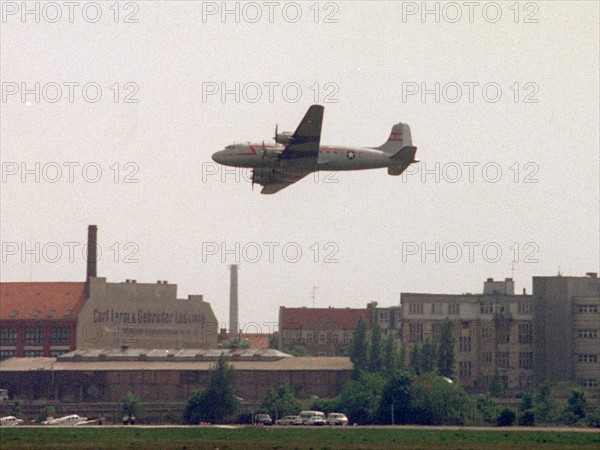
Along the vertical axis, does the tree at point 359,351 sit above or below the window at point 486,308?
below

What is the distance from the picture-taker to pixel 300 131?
105m

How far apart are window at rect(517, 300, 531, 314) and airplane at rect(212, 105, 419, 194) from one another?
8437cm

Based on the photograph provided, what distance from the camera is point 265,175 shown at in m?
108

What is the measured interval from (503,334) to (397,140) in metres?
76.1

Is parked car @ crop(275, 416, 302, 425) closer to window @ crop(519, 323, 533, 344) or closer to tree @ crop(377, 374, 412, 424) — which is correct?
tree @ crop(377, 374, 412, 424)

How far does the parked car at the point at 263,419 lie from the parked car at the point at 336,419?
5097 millimetres

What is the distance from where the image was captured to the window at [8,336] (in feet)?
646

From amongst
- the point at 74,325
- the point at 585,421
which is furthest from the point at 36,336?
the point at 585,421

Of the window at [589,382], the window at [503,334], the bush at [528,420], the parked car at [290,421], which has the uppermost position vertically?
the window at [503,334]

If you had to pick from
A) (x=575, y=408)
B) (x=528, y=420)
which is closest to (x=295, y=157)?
(x=528, y=420)

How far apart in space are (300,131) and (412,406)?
34869 mm

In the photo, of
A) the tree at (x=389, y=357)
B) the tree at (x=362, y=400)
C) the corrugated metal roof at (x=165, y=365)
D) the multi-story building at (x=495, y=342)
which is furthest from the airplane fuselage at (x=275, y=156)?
the multi-story building at (x=495, y=342)

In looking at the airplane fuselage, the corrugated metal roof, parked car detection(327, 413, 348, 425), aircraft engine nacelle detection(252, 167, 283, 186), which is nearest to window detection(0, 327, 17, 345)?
the corrugated metal roof

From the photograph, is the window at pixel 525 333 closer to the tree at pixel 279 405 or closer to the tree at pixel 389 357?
the tree at pixel 389 357
